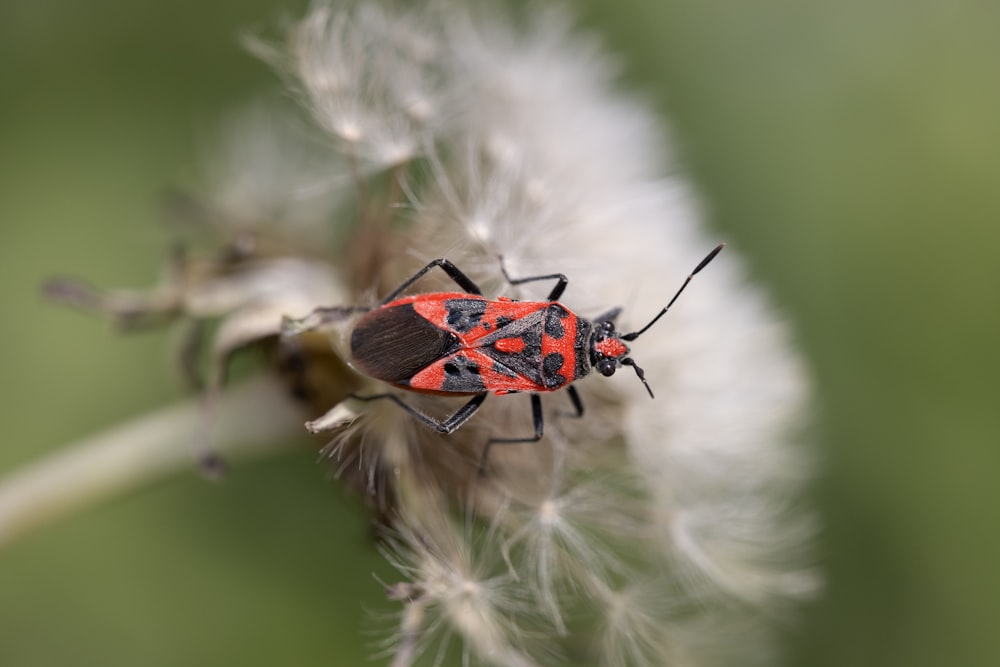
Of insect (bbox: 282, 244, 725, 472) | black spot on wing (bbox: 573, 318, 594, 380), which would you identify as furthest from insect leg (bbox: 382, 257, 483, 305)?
black spot on wing (bbox: 573, 318, 594, 380)

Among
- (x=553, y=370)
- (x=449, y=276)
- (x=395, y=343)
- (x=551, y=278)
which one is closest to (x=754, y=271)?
(x=551, y=278)

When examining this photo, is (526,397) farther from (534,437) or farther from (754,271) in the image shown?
(754,271)

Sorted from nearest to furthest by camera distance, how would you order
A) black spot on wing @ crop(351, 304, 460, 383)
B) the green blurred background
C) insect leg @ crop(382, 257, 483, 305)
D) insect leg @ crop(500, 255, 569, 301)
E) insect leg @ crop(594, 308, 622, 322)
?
black spot on wing @ crop(351, 304, 460, 383)
insect leg @ crop(382, 257, 483, 305)
insect leg @ crop(500, 255, 569, 301)
insect leg @ crop(594, 308, 622, 322)
the green blurred background

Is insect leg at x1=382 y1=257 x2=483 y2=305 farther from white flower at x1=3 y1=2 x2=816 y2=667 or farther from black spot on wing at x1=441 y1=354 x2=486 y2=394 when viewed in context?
black spot on wing at x1=441 y1=354 x2=486 y2=394

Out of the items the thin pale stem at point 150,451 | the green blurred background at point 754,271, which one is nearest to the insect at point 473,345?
the thin pale stem at point 150,451

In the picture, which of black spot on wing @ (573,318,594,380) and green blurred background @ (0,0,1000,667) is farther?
green blurred background @ (0,0,1000,667)

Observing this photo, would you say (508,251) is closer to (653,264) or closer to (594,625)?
(653,264)
